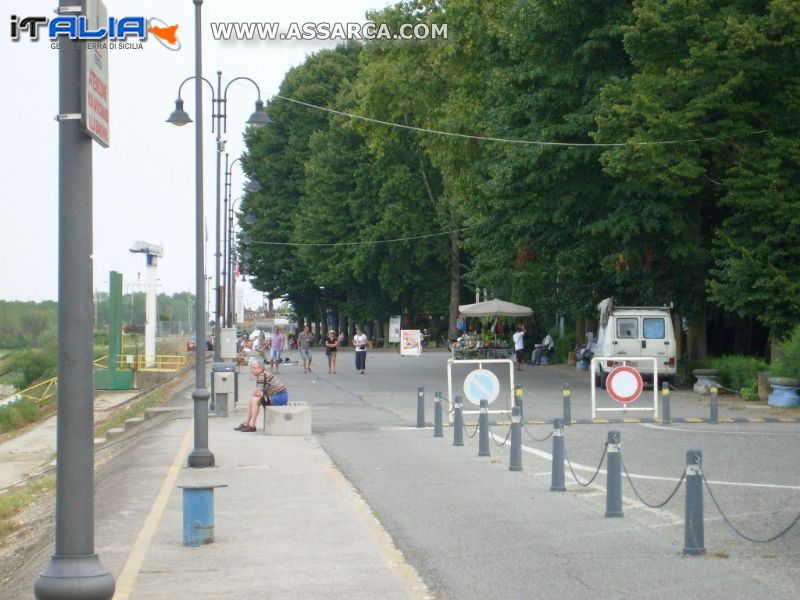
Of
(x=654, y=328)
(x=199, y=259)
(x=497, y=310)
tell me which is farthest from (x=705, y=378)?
(x=497, y=310)

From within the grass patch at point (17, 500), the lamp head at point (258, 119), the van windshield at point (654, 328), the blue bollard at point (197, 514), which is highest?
the lamp head at point (258, 119)

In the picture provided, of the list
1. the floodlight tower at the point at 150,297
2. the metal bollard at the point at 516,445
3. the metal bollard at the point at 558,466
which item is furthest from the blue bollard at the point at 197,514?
the floodlight tower at the point at 150,297

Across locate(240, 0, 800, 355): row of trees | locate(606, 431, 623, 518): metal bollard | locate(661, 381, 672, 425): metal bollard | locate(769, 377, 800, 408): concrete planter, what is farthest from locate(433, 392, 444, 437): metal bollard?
locate(240, 0, 800, 355): row of trees

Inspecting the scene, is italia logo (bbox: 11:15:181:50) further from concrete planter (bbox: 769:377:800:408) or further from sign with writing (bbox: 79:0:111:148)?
concrete planter (bbox: 769:377:800:408)

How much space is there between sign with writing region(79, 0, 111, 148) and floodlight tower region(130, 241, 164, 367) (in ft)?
160

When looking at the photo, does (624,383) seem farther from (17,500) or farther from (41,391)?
(41,391)

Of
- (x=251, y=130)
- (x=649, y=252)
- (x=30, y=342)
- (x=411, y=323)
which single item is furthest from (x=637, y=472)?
(x=30, y=342)

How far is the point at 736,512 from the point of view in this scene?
11773 mm

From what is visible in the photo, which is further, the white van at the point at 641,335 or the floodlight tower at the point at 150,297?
the floodlight tower at the point at 150,297

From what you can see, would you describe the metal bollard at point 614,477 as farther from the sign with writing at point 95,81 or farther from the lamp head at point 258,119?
the lamp head at point 258,119

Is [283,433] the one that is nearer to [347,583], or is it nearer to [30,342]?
[347,583]

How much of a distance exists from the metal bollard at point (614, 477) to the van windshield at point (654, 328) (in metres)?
24.1

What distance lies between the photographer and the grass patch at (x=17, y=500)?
50.3 feet

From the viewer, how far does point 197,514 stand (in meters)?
10.0
